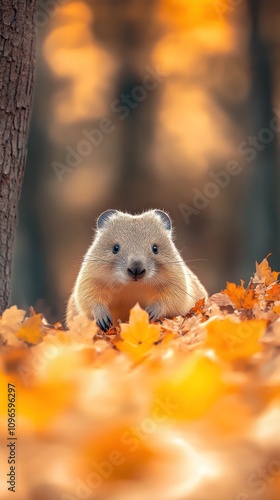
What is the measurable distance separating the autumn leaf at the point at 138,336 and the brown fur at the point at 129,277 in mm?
1063

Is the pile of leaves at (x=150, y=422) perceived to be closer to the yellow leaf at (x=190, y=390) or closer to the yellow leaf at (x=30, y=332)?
the yellow leaf at (x=190, y=390)

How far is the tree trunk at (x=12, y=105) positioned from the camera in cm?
352

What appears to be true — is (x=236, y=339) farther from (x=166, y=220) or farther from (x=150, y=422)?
(x=166, y=220)

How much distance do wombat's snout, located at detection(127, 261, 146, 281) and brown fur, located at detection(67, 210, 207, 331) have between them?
0.06 feet

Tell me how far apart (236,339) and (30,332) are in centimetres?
70

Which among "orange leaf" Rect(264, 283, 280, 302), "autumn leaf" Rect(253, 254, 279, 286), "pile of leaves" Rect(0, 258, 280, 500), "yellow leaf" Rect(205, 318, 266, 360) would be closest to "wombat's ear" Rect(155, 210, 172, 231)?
"autumn leaf" Rect(253, 254, 279, 286)

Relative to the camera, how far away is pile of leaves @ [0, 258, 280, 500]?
153cm

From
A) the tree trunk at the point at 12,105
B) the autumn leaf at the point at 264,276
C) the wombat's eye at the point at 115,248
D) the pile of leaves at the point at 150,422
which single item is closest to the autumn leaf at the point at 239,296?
the autumn leaf at the point at 264,276

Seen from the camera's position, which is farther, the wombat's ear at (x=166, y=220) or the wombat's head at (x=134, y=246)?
the wombat's ear at (x=166, y=220)

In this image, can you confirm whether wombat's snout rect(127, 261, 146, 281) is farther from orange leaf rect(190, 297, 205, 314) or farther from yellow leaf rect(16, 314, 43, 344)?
yellow leaf rect(16, 314, 43, 344)

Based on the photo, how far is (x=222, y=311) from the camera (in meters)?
2.86

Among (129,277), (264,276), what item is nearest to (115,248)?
(129,277)

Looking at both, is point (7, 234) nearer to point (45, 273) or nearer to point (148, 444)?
point (148, 444)

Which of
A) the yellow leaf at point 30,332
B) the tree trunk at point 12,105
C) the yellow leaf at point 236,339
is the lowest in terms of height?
the yellow leaf at point 236,339
